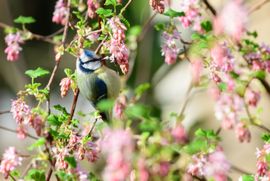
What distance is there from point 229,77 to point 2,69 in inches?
210

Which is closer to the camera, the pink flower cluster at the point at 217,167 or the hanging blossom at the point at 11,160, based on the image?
the pink flower cluster at the point at 217,167

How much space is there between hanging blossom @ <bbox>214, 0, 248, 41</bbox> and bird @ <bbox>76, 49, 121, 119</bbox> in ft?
3.84

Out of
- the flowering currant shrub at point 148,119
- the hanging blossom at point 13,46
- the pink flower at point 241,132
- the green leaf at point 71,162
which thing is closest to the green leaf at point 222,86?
the flowering currant shrub at point 148,119

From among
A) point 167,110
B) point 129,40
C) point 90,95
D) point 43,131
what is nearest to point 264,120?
point 167,110

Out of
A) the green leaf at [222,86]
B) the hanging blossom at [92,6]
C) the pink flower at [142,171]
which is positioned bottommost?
the green leaf at [222,86]

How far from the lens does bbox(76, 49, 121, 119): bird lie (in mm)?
2783

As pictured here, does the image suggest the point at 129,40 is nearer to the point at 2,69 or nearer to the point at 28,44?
the point at 2,69

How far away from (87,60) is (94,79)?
137mm

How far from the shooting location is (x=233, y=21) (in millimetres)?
1631

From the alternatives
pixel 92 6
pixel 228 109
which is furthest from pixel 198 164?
pixel 92 6

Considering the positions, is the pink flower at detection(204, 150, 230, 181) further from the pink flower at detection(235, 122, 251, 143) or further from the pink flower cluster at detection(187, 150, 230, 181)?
the pink flower at detection(235, 122, 251, 143)

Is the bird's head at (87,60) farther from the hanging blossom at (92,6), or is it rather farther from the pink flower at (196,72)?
the pink flower at (196,72)

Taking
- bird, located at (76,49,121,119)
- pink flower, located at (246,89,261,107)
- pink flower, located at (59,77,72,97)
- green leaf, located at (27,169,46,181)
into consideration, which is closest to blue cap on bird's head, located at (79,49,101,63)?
bird, located at (76,49,121,119)

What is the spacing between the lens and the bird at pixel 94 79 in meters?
2.78
